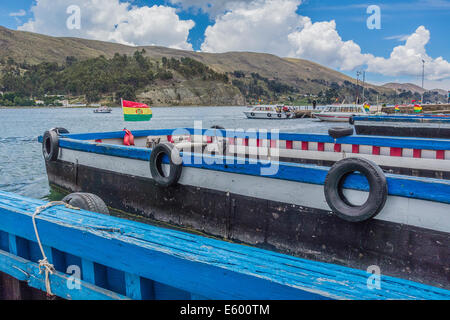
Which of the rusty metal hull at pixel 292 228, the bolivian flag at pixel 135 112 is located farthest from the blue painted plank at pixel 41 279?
the bolivian flag at pixel 135 112

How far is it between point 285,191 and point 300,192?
0.24 m

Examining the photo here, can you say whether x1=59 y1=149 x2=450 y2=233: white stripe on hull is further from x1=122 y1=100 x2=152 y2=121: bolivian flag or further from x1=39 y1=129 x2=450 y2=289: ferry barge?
x1=122 y1=100 x2=152 y2=121: bolivian flag

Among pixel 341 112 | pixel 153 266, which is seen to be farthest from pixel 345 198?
pixel 341 112

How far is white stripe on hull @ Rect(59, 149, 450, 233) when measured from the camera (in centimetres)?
391

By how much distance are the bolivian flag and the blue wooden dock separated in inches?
329

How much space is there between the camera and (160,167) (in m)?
6.54

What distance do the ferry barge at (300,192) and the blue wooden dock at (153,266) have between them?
7.23ft

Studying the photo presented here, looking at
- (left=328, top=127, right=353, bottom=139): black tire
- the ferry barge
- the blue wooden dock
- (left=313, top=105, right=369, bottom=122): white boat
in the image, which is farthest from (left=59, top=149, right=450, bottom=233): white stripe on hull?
(left=313, top=105, right=369, bottom=122): white boat

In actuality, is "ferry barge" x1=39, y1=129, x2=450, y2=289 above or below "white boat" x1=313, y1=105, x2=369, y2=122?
below

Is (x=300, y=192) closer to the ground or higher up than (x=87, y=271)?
higher up

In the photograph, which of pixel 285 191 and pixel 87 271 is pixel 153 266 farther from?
pixel 285 191

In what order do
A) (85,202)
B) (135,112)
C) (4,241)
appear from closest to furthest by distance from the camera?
(4,241), (85,202), (135,112)
